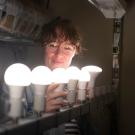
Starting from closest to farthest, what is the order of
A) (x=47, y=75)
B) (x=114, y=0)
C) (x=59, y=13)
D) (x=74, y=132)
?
(x=47, y=75), (x=114, y=0), (x=74, y=132), (x=59, y=13)

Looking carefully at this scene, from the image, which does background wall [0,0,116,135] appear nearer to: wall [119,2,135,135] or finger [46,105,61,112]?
wall [119,2,135,135]

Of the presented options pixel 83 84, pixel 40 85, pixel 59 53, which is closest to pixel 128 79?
pixel 59 53

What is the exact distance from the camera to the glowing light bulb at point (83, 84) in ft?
4.39

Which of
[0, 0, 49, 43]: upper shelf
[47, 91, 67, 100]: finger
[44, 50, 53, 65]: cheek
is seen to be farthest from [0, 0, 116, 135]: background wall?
[47, 91, 67, 100]: finger

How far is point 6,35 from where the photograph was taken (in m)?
1.31

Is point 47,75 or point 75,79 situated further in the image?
point 75,79

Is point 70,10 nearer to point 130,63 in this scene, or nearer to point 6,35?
Result: point 130,63

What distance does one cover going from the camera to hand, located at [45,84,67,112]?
3.49 ft

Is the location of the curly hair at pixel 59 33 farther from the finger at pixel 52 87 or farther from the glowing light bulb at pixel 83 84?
the finger at pixel 52 87

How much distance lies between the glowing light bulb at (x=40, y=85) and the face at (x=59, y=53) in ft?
1.99

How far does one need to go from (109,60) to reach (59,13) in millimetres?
502

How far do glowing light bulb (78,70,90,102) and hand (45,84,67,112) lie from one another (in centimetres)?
23

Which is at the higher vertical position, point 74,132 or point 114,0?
point 114,0

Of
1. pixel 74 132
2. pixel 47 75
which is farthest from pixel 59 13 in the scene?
pixel 47 75
